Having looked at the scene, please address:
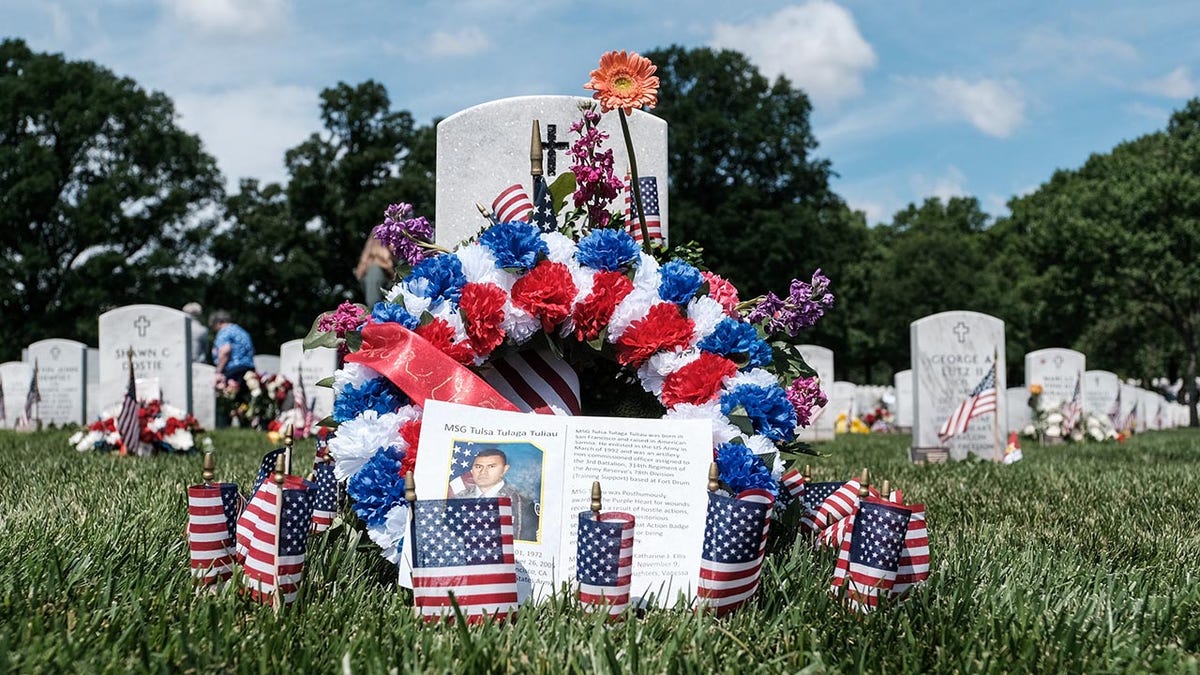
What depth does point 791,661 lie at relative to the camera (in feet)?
7.61

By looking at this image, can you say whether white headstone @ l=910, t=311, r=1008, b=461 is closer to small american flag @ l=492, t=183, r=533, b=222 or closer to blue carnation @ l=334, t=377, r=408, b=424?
small american flag @ l=492, t=183, r=533, b=222

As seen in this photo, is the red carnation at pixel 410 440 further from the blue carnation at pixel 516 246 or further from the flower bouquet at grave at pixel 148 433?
the flower bouquet at grave at pixel 148 433

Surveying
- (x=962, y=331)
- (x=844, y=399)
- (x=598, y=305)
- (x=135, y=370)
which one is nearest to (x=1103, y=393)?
(x=844, y=399)

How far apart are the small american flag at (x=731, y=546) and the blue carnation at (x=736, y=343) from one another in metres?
0.76

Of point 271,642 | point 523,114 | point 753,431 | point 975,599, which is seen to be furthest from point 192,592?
point 523,114

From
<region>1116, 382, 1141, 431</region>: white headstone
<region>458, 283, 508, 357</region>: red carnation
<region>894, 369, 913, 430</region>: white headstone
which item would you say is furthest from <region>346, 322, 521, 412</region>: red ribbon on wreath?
<region>1116, 382, 1141, 431</region>: white headstone

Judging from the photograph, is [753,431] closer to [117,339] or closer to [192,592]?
[192,592]

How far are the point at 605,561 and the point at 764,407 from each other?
889mm

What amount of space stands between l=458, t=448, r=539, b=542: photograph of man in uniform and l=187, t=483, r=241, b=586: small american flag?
2.31ft

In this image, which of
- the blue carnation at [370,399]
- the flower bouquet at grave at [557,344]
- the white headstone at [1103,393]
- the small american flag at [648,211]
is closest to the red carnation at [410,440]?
the flower bouquet at grave at [557,344]

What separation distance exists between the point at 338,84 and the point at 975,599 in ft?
123

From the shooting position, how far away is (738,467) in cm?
303

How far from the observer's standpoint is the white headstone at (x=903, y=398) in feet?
66.0

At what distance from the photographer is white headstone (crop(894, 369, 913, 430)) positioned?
20.1m
